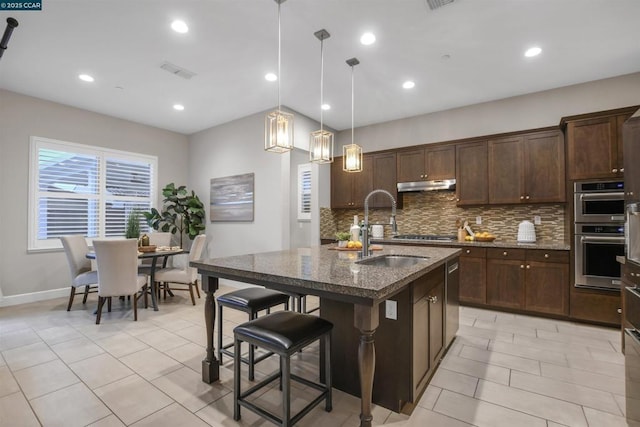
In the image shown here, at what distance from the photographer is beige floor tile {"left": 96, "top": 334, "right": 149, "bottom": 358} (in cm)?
274

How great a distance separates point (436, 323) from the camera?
2.36 m

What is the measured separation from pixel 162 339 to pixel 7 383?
3.55 ft

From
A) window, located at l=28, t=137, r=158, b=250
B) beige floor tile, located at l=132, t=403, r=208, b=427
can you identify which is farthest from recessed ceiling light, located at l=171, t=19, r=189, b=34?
window, located at l=28, t=137, r=158, b=250

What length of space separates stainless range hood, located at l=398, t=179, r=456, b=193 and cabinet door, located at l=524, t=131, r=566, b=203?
Answer: 3.11 ft

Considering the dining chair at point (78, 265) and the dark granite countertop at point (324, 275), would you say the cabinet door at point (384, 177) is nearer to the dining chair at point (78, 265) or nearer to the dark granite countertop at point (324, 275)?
the dark granite countertop at point (324, 275)

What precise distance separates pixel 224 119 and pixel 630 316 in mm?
5588

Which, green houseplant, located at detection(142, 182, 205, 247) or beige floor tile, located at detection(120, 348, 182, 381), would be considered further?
green houseplant, located at detection(142, 182, 205, 247)

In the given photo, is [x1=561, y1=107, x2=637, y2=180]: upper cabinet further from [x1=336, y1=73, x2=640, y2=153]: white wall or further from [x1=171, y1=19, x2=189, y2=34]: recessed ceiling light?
[x1=171, y1=19, x2=189, y2=34]: recessed ceiling light

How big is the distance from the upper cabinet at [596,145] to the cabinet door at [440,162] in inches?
53.8

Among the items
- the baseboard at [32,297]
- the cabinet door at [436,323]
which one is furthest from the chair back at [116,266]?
the cabinet door at [436,323]

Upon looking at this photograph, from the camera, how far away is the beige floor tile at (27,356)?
8.16ft

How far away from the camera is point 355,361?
2066mm

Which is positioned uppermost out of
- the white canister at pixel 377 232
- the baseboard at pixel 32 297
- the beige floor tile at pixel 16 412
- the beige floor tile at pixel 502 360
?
the white canister at pixel 377 232

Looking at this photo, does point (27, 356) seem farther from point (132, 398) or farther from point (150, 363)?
point (132, 398)
